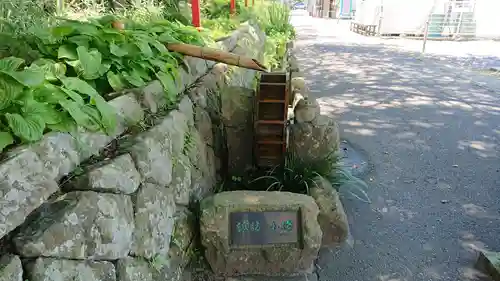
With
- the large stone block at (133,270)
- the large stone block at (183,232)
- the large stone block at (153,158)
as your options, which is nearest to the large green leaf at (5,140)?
the large stone block at (153,158)

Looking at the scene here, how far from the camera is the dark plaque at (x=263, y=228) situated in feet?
10.0

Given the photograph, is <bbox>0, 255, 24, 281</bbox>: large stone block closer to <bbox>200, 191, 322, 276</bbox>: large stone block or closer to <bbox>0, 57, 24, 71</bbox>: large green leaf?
<bbox>0, 57, 24, 71</bbox>: large green leaf

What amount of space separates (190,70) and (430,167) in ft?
11.5

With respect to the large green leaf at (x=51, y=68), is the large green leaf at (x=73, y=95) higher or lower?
lower

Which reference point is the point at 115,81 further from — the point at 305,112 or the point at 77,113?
the point at 305,112

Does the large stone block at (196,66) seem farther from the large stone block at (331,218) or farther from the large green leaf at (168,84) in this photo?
the large stone block at (331,218)

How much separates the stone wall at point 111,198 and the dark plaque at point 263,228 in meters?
0.36

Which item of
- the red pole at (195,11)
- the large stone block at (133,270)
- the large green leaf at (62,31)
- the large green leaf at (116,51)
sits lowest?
the large stone block at (133,270)

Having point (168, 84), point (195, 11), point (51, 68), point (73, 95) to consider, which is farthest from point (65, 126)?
point (195, 11)

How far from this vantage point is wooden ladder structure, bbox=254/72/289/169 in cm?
Result: 423

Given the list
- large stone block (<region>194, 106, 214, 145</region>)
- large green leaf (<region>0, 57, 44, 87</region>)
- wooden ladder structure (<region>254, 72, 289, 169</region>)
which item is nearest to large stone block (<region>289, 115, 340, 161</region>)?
wooden ladder structure (<region>254, 72, 289, 169</region>)

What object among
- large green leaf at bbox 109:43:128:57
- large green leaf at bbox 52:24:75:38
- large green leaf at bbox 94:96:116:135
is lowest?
large green leaf at bbox 94:96:116:135

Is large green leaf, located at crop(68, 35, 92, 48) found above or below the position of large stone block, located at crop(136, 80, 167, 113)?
above

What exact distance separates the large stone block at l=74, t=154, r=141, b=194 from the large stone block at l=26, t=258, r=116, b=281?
1.17 ft
